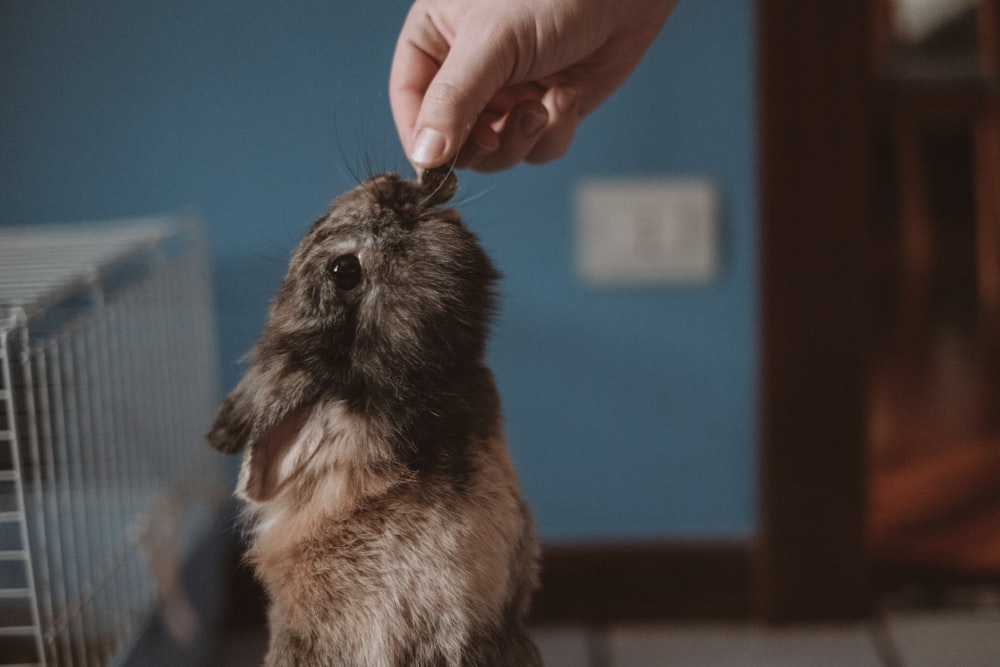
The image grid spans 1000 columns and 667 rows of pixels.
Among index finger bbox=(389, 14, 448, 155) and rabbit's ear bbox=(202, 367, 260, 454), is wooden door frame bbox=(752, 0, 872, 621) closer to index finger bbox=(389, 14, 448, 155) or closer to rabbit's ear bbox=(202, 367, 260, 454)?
index finger bbox=(389, 14, 448, 155)

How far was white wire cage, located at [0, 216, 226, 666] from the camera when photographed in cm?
98

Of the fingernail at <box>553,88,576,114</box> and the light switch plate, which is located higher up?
the fingernail at <box>553,88,576,114</box>

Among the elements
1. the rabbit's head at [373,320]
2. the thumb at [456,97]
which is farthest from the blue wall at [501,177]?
the rabbit's head at [373,320]

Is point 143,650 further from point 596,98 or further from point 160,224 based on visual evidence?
point 596,98

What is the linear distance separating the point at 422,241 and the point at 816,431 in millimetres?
932

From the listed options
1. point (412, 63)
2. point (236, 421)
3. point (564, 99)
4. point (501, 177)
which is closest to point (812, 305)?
point (501, 177)

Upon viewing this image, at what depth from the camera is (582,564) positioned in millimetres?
1488

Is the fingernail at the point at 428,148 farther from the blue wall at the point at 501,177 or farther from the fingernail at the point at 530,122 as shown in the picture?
the blue wall at the point at 501,177

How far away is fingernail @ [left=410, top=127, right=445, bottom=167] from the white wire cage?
0.39 meters

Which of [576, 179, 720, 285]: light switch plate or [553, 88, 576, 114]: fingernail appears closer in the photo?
[553, 88, 576, 114]: fingernail

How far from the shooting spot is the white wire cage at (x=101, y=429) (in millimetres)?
982

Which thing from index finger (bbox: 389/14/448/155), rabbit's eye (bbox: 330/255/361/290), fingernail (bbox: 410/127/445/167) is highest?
index finger (bbox: 389/14/448/155)

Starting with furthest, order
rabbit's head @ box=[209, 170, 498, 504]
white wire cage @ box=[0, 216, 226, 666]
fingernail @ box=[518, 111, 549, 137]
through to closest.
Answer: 1. white wire cage @ box=[0, 216, 226, 666]
2. fingernail @ box=[518, 111, 549, 137]
3. rabbit's head @ box=[209, 170, 498, 504]

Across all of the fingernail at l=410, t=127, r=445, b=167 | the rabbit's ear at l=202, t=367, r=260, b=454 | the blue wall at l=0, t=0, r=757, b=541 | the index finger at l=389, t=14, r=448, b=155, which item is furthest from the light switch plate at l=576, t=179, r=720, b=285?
the rabbit's ear at l=202, t=367, r=260, b=454
